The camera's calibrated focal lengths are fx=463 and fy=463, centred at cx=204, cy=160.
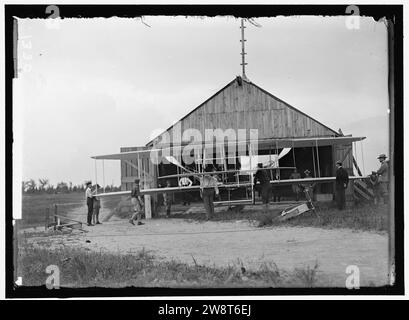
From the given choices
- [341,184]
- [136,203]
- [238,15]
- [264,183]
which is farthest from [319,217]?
[238,15]

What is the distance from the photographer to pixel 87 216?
748 cm

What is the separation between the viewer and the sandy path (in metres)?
6.35

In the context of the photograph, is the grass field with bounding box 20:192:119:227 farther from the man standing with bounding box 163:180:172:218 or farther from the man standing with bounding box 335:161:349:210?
the man standing with bounding box 335:161:349:210

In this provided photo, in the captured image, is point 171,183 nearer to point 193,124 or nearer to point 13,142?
point 193,124

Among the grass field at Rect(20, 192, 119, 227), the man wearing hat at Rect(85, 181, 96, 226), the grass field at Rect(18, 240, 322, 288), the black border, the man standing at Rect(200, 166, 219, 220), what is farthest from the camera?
the man standing at Rect(200, 166, 219, 220)

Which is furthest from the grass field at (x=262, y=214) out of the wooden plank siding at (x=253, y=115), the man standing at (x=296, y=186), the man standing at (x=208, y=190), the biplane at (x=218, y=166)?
the wooden plank siding at (x=253, y=115)

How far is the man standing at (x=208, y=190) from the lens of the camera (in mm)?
7656

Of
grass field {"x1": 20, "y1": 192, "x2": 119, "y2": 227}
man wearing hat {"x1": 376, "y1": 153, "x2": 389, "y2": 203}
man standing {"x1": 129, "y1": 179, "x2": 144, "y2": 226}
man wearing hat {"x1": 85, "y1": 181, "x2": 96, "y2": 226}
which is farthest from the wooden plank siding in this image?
grass field {"x1": 20, "y1": 192, "x2": 119, "y2": 227}

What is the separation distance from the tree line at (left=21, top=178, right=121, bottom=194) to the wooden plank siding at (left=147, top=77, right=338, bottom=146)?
2.03m

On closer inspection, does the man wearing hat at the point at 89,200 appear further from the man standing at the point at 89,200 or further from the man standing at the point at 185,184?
the man standing at the point at 185,184

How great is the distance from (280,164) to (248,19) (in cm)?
299

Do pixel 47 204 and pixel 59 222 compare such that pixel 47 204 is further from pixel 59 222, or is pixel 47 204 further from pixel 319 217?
pixel 319 217

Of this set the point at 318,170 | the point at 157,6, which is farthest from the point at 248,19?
the point at 318,170

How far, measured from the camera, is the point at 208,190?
25.4 ft
